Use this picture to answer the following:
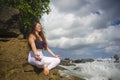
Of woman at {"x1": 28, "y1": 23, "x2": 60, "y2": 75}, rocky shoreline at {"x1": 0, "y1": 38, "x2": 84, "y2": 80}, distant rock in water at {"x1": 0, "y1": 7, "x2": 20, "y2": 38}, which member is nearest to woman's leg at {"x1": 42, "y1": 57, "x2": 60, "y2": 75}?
woman at {"x1": 28, "y1": 23, "x2": 60, "y2": 75}

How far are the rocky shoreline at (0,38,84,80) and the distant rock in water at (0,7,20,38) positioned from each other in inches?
79.3

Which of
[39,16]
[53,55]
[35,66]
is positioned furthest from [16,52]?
[39,16]

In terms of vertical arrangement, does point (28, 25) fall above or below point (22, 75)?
above

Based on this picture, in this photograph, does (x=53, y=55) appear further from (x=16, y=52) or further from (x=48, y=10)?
(x=48, y=10)

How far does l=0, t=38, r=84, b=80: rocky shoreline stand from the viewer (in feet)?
37.6

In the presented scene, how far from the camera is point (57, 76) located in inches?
499

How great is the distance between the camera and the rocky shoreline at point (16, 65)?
11.5 metres

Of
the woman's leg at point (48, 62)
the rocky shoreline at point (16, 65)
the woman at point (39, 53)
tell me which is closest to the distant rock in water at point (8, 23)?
the rocky shoreline at point (16, 65)

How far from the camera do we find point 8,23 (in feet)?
47.2

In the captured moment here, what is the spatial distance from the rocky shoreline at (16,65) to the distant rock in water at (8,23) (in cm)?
201

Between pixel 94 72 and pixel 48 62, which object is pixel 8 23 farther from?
pixel 94 72

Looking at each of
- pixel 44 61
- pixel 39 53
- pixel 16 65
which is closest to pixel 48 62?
pixel 44 61

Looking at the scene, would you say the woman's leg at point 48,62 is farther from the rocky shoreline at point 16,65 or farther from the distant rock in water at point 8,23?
the distant rock in water at point 8,23

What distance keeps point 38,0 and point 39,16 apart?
1.54 meters
